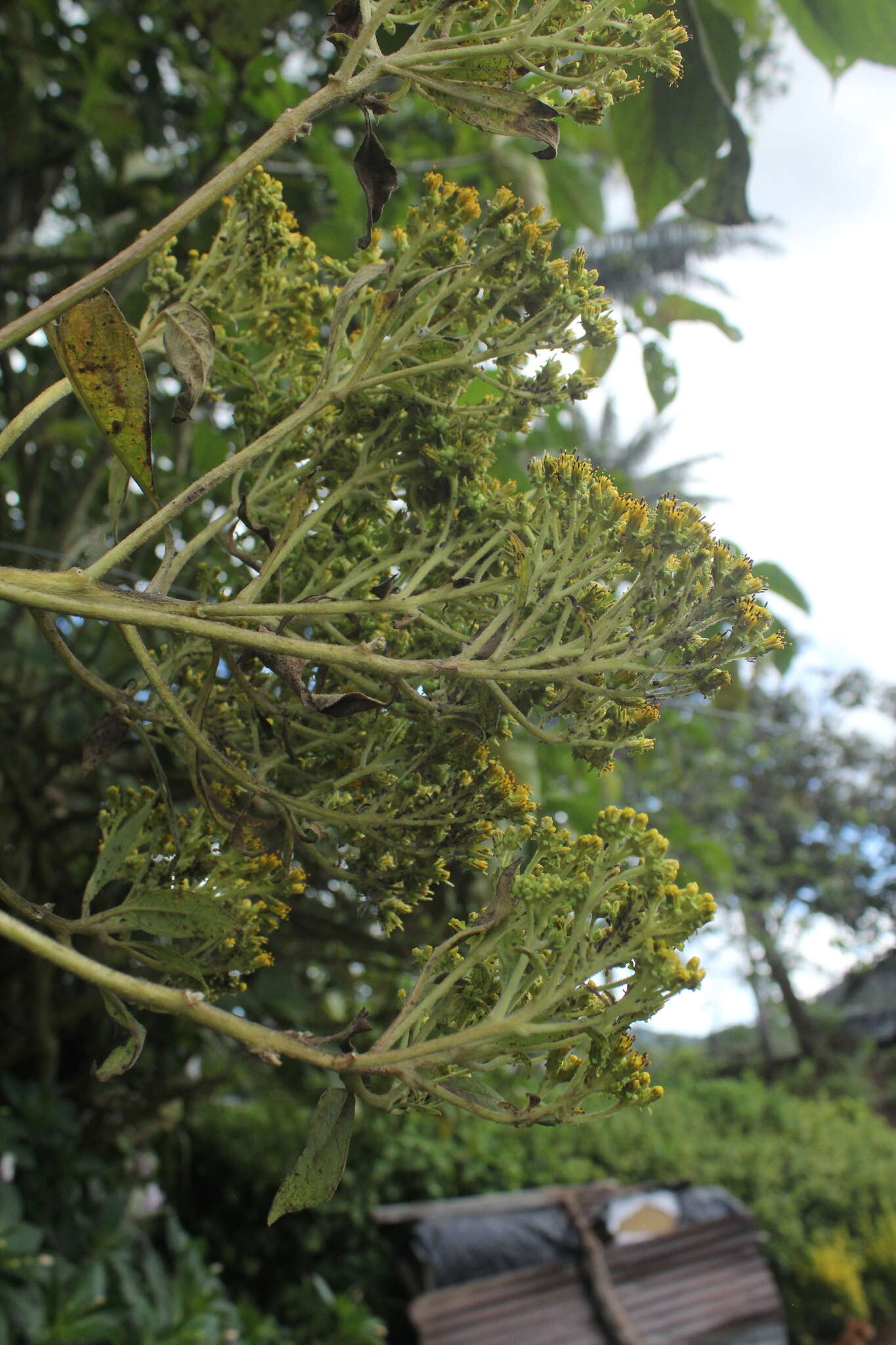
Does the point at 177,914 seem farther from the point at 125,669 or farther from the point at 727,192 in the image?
the point at 125,669

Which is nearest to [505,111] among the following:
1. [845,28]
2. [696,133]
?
[696,133]

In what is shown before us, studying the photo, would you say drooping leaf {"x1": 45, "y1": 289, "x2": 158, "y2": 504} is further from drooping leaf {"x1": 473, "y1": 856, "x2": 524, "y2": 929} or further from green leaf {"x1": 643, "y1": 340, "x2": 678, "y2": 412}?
green leaf {"x1": 643, "y1": 340, "x2": 678, "y2": 412}

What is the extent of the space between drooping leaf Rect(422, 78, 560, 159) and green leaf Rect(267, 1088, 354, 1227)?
25.7 inches

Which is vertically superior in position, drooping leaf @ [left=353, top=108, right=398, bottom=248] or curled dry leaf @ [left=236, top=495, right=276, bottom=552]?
drooping leaf @ [left=353, top=108, right=398, bottom=248]

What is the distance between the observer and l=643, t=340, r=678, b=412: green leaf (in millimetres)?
1673

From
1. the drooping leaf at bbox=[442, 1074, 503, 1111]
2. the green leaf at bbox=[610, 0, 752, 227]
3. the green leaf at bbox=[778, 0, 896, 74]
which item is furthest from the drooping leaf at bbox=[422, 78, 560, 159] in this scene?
the green leaf at bbox=[778, 0, 896, 74]

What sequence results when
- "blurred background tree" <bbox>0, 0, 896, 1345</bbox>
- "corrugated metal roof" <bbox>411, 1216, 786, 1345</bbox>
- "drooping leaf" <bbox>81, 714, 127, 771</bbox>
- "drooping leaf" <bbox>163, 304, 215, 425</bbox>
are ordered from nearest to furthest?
"drooping leaf" <bbox>163, 304, 215, 425</bbox>
"drooping leaf" <bbox>81, 714, 127, 771</bbox>
"blurred background tree" <bbox>0, 0, 896, 1345</bbox>
"corrugated metal roof" <bbox>411, 1216, 786, 1345</bbox>

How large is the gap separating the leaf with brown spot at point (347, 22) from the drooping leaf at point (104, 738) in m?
0.54

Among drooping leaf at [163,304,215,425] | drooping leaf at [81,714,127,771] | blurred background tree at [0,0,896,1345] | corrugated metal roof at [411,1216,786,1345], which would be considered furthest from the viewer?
corrugated metal roof at [411,1216,786,1345]

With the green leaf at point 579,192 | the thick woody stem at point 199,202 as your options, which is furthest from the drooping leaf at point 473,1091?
the green leaf at point 579,192

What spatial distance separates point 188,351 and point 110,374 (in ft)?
0.25

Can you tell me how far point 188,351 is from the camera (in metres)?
0.68

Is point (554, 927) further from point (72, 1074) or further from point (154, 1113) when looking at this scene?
point (72, 1074)

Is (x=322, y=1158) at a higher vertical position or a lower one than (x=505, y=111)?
lower
